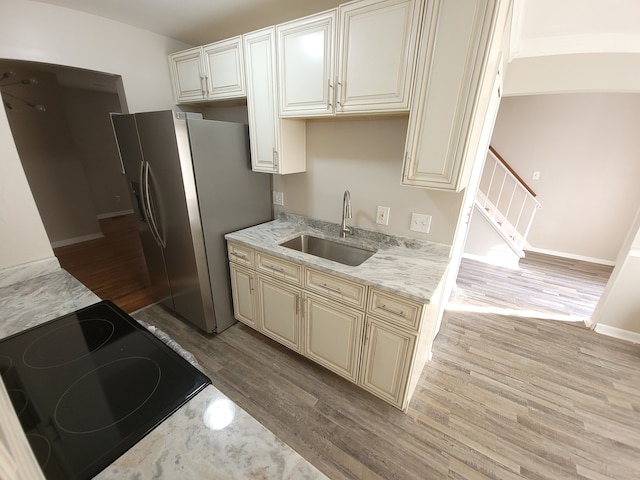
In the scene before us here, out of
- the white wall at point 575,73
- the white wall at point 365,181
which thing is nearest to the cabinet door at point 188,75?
the white wall at point 365,181

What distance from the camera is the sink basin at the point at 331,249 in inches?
79.1

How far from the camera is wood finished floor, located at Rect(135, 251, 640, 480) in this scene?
144cm

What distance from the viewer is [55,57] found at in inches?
77.2

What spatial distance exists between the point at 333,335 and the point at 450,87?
156 cm

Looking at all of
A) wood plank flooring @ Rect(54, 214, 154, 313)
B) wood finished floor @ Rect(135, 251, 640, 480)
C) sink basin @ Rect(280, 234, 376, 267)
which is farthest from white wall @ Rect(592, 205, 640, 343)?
wood plank flooring @ Rect(54, 214, 154, 313)

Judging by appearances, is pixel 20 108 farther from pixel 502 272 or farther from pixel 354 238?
pixel 502 272

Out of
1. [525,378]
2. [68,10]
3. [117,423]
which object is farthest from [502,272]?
[68,10]

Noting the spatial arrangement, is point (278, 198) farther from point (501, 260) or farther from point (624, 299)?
point (501, 260)

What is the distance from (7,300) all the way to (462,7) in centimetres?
244

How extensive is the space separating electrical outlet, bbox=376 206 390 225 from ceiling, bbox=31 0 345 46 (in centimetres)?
146

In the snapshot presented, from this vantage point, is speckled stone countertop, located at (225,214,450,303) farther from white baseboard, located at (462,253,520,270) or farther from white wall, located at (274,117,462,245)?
white baseboard, located at (462,253,520,270)

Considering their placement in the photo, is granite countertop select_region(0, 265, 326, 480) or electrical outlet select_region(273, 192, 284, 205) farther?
electrical outlet select_region(273, 192, 284, 205)

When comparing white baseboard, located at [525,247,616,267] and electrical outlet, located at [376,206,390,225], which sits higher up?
electrical outlet, located at [376,206,390,225]

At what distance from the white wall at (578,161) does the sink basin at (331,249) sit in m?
3.84
